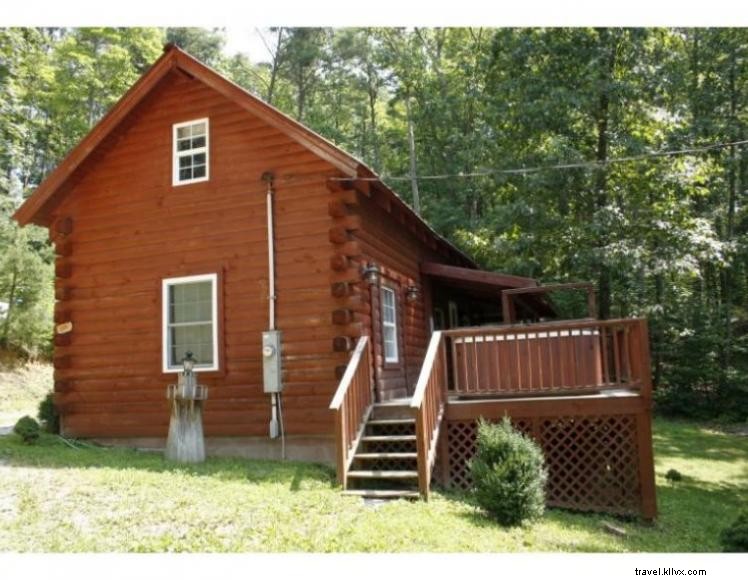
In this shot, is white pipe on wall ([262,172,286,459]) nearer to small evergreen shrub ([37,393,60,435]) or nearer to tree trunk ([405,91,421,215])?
small evergreen shrub ([37,393,60,435])

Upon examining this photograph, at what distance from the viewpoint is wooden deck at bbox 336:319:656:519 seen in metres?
8.74

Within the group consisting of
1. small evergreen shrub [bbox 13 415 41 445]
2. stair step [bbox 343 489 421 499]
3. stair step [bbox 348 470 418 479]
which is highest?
small evergreen shrub [bbox 13 415 41 445]

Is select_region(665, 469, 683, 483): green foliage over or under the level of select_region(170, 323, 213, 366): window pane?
under

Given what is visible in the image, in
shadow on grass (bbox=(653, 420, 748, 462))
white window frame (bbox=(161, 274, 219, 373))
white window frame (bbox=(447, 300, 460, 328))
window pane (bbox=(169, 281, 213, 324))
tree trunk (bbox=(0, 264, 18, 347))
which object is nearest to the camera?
white window frame (bbox=(161, 274, 219, 373))

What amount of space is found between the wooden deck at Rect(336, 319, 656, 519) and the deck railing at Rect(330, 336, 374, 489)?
9cm

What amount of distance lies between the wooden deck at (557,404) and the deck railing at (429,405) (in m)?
0.02

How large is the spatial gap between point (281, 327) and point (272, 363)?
1.96 feet

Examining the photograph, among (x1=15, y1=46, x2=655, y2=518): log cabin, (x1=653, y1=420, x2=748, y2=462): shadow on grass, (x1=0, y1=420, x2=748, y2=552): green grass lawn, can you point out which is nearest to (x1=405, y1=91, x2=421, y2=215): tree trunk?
(x1=653, y1=420, x2=748, y2=462): shadow on grass

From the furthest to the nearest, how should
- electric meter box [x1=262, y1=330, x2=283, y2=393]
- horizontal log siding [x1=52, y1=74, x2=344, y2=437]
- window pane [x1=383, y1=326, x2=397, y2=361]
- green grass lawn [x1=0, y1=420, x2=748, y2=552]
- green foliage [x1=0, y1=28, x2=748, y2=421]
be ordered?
1. green foliage [x1=0, y1=28, x2=748, y2=421]
2. window pane [x1=383, y1=326, x2=397, y2=361]
3. horizontal log siding [x1=52, y1=74, x2=344, y2=437]
4. electric meter box [x1=262, y1=330, x2=283, y2=393]
5. green grass lawn [x1=0, y1=420, x2=748, y2=552]

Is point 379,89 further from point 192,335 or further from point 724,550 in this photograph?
point 724,550

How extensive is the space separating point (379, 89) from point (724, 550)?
2993 centimetres

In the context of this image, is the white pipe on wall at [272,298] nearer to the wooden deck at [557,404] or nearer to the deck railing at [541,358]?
the wooden deck at [557,404]

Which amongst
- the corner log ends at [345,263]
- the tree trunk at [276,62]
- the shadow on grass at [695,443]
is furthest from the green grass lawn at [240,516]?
the tree trunk at [276,62]

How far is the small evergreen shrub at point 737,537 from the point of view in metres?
7.03
